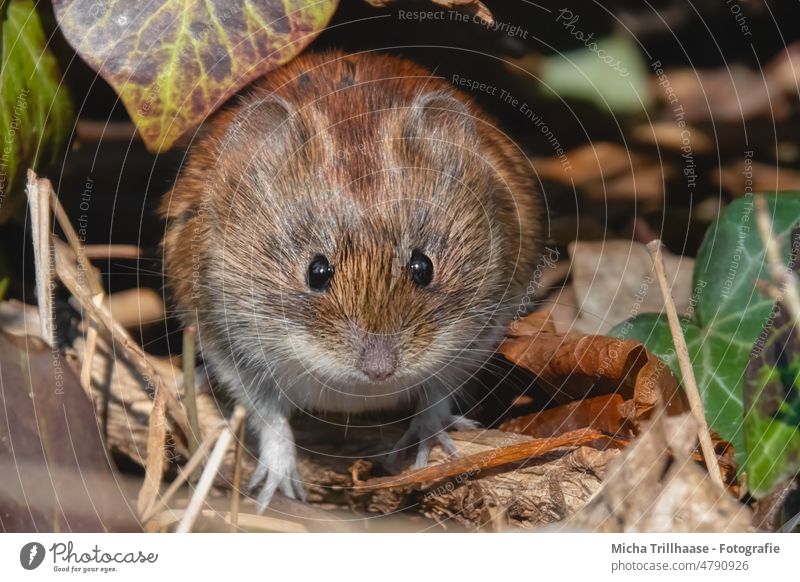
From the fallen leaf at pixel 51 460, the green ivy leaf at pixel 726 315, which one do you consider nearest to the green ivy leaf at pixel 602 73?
the green ivy leaf at pixel 726 315

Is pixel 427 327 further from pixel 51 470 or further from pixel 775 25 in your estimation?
pixel 775 25

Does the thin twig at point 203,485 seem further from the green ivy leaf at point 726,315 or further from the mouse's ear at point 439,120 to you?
the green ivy leaf at point 726,315

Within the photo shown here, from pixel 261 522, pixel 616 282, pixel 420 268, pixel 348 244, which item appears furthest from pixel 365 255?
pixel 616 282

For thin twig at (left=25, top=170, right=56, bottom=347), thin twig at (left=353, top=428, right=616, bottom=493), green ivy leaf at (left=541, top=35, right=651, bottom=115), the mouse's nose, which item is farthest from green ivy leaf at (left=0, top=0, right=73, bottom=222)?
green ivy leaf at (left=541, top=35, right=651, bottom=115)

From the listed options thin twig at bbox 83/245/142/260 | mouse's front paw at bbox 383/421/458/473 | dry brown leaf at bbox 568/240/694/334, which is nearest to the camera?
mouse's front paw at bbox 383/421/458/473

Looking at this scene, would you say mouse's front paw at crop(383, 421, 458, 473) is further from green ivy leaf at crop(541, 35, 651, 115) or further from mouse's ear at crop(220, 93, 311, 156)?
green ivy leaf at crop(541, 35, 651, 115)

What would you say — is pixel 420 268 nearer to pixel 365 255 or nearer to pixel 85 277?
pixel 365 255

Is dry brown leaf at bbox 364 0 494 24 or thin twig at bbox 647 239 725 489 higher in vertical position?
dry brown leaf at bbox 364 0 494 24
